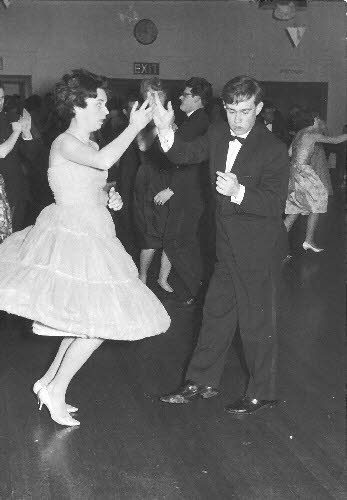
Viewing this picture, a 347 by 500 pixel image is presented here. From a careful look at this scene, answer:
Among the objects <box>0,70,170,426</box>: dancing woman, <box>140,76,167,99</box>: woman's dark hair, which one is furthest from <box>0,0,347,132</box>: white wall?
<box>0,70,170,426</box>: dancing woman

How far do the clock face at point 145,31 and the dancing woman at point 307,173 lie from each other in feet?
19.0

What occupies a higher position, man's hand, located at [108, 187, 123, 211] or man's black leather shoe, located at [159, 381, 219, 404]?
man's hand, located at [108, 187, 123, 211]

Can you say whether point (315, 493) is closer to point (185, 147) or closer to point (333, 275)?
point (185, 147)

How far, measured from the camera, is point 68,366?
3016 mm

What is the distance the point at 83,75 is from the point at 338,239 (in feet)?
17.8

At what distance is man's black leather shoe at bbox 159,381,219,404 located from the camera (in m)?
3.31

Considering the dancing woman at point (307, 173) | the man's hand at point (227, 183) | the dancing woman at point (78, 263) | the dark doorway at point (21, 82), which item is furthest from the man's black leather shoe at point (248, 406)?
the dark doorway at point (21, 82)

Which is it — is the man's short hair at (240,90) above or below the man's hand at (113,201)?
above

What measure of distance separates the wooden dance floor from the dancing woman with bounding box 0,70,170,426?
24 centimetres

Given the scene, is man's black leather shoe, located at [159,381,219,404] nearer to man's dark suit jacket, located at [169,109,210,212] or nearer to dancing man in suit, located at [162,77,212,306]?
dancing man in suit, located at [162,77,212,306]

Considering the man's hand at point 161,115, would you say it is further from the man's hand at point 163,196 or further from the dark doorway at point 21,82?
the dark doorway at point 21,82

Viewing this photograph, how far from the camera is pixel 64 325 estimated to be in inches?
111

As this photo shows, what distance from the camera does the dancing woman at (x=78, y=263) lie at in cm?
285

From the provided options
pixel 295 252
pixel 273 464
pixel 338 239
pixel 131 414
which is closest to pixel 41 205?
pixel 295 252
